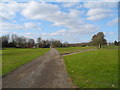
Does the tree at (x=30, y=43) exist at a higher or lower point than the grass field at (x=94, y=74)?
higher

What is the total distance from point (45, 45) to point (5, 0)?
3301 inches

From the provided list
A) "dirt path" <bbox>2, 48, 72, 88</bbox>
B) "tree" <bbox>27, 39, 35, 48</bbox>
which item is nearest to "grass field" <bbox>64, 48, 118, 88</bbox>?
"dirt path" <bbox>2, 48, 72, 88</bbox>

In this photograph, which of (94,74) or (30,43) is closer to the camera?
(94,74)

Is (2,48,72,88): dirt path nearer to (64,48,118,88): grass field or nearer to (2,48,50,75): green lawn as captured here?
(64,48,118,88): grass field

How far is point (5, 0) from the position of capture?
4164 millimetres

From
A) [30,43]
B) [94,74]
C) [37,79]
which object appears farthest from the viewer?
[30,43]

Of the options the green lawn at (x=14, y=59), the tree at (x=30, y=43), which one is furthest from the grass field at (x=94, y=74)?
the tree at (x=30, y=43)

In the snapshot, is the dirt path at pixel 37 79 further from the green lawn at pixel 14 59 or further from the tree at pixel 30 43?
the tree at pixel 30 43

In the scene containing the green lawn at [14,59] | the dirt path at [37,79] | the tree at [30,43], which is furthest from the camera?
the tree at [30,43]

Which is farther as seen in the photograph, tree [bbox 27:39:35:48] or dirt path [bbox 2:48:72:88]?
tree [bbox 27:39:35:48]

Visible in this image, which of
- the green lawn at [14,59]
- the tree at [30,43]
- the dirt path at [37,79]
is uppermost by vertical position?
the tree at [30,43]

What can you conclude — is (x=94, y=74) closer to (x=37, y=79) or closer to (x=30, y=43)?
(x=37, y=79)

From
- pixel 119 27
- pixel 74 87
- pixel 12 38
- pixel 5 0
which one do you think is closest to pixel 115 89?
pixel 74 87

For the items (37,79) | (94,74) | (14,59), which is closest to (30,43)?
(14,59)
